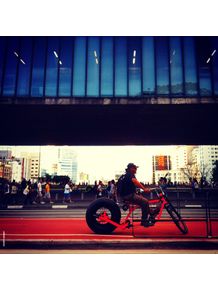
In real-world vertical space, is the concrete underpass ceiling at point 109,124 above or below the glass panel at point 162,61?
below

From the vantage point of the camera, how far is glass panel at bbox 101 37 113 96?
69.5ft

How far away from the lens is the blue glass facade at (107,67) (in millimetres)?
20859

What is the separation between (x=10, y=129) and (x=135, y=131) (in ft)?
42.1

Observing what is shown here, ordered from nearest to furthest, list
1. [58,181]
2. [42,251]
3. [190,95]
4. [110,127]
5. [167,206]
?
[42,251] < [167,206] < [190,95] < [110,127] < [58,181]

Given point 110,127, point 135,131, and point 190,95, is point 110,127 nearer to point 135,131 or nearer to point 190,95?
point 135,131

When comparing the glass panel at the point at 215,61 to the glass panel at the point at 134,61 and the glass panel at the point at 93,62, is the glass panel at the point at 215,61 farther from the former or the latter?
the glass panel at the point at 93,62

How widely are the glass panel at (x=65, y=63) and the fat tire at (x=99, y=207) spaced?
15.8 meters

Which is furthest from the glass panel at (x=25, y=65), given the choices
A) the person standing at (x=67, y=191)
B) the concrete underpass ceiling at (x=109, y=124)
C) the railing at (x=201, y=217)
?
the railing at (x=201, y=217)

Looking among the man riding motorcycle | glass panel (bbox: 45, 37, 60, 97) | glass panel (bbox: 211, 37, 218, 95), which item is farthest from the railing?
glass panel (bbox: 45, 37, 60, 97)

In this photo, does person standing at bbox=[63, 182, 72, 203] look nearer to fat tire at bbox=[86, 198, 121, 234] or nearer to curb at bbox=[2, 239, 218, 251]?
fat tire at bbox=[86, 198, 121, 234]

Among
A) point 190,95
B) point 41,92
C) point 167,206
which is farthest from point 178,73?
point 167,206

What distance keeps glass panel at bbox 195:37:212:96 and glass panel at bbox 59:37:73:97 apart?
9.91 meters

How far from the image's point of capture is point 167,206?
6.45 m

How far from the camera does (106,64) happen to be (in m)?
21.3
